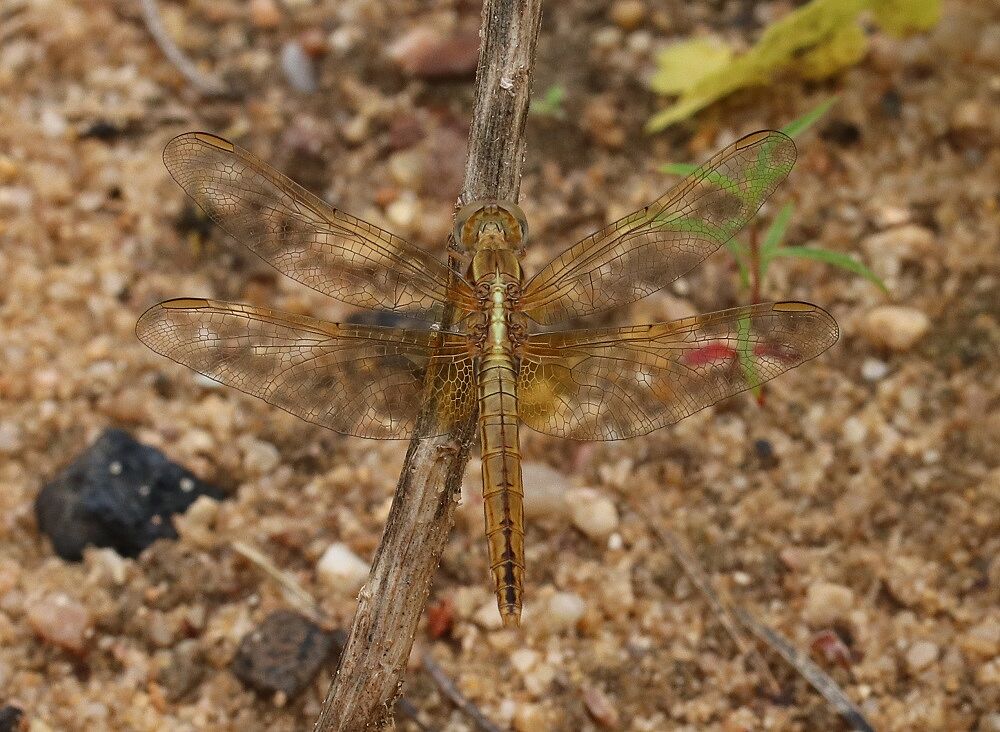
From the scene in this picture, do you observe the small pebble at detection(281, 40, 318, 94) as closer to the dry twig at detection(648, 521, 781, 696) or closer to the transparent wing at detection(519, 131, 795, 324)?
the transparent wing at detection(519, 131, 795, 324)

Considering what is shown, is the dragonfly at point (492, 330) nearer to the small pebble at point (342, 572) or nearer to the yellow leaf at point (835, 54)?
the small pebble at point (342, 572)

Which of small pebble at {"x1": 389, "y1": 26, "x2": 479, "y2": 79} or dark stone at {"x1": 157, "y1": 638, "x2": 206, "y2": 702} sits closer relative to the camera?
dark stone at {"x1": 157, "y1": 638, "x2": 206, "y2": 702}

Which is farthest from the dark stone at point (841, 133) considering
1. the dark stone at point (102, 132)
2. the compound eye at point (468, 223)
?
the dark stone at point (102, 132)

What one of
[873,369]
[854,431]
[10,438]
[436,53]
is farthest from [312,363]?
[436,53]

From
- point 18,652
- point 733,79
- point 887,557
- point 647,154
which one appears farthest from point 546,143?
point 18,652

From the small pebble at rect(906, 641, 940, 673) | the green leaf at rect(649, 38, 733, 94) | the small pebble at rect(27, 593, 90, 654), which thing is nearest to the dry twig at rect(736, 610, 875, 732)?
the small pebble at rect(906, 641, 940, 673)

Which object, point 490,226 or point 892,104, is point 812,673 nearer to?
point 490,226

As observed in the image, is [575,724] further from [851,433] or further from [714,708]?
[851,433]
